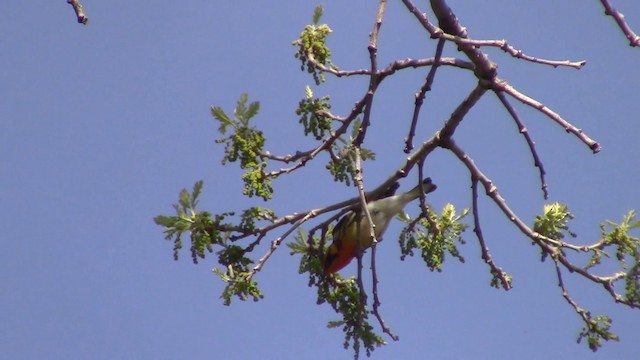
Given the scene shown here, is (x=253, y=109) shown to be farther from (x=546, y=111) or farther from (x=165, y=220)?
(x=546, y=111)

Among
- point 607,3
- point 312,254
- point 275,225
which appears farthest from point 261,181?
point 607,3

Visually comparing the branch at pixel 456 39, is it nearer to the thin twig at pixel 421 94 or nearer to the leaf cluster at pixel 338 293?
the thin twig at pixel 421 94

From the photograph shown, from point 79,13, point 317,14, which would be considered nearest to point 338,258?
point 317,14

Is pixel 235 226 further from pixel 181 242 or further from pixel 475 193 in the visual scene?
pixel 475 193

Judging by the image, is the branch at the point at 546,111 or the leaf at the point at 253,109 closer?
the branch at the point at 546,111

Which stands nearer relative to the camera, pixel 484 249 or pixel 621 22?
pixel 621 22

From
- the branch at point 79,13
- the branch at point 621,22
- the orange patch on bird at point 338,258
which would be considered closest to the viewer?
the branch at point 79,13

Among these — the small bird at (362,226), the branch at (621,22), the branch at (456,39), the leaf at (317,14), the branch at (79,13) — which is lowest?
the branch at (79,13)

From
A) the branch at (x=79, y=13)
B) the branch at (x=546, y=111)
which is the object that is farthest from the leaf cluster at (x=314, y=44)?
the branch at (x=79, y=13)

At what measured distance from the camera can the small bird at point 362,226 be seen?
4.64 metres

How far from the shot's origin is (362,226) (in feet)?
15.5

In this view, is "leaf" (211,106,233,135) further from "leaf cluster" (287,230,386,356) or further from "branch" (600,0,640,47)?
"branch" (600,0,640,47)

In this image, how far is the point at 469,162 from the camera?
428 centimetres

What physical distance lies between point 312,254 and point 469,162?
3.51ft
